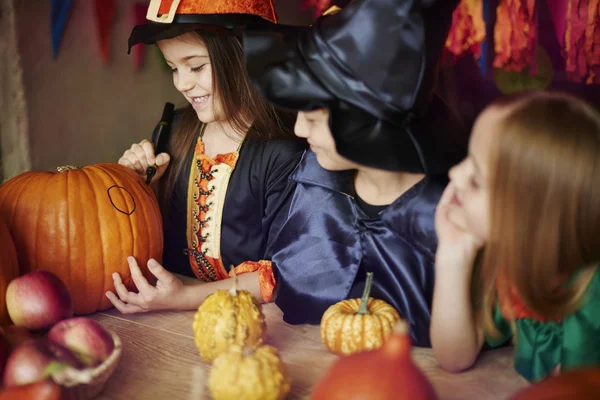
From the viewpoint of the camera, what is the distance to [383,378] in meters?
0.68

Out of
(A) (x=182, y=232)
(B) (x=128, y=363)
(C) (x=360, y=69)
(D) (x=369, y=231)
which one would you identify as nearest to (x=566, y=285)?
(D) (x=369, y=231)

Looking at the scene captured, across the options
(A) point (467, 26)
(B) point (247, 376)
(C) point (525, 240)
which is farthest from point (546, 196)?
(A) point (467, 26)

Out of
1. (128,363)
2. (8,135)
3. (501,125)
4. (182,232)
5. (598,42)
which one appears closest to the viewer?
(501,125)

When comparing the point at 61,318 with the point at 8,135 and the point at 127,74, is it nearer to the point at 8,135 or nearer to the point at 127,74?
the point at 8,135

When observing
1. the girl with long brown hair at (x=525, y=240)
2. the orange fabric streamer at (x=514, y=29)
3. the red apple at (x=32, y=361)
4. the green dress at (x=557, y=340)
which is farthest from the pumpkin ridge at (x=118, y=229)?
the orange fabric streamer at (x=514, y=29)

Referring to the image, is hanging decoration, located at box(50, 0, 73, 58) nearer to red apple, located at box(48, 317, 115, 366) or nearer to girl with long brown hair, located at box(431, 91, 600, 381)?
red apple, located at box(48, 317, 115, 366)

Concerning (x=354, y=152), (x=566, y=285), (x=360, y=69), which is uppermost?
(x=360, y=69)

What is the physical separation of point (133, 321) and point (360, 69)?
70 centimetres

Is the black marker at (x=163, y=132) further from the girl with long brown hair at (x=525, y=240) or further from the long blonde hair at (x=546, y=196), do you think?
the long blonde hair at (x=546, y=196)

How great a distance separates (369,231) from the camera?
3.98 feet

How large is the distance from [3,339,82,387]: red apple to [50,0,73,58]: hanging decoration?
4.75 ft

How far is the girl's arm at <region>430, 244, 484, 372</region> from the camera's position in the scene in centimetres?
103

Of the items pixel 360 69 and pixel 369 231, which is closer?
pixel 360 69

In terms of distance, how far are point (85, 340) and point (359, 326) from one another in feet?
1.49
